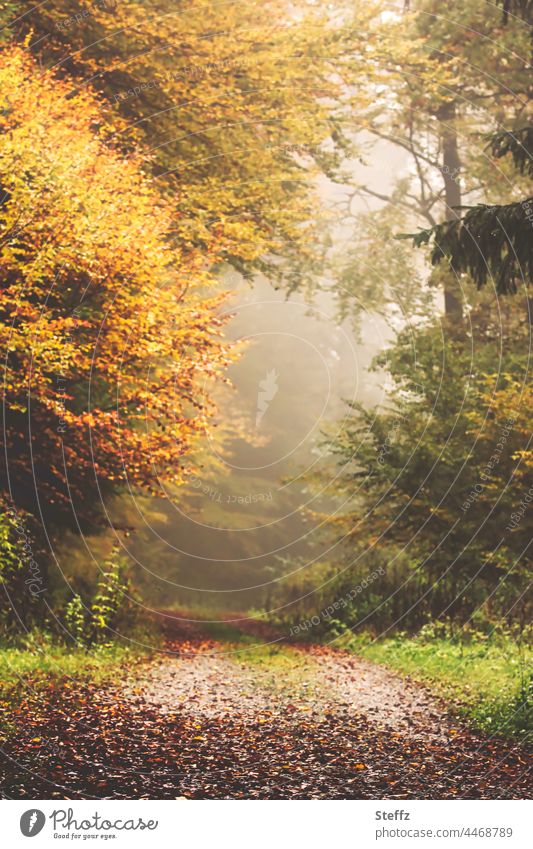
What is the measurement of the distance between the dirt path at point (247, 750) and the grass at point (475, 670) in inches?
13.0

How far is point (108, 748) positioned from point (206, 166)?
12.5 m

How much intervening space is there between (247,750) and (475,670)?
15.2 ft

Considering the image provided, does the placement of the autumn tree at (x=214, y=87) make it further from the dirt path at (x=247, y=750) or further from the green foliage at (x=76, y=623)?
the dirt path at (x=247, y=750)

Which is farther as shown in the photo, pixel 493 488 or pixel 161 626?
pixel 161 626

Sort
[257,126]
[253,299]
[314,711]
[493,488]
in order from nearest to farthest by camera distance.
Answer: [314,711] → [493,488] → [257,126] → [253,299]

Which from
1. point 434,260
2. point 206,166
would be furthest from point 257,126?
point 434,260

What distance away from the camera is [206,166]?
1727 cm

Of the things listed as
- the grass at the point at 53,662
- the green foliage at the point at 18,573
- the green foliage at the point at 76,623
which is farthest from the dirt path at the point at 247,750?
the green foliage at the point at 18,573

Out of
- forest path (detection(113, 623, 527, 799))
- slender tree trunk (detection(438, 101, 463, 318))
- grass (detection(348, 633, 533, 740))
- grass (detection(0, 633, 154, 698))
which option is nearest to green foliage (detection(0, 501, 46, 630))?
grass (detection(0, 633, 154, 698))

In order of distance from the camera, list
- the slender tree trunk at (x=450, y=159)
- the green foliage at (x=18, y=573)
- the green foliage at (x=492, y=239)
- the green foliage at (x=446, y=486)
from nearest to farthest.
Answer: the green foliage at (x=492, y=239), the green foliage at (x=18, y=573), the green foliage at (x=446, y=486), the slender tree trunk at (x=450, y=159)

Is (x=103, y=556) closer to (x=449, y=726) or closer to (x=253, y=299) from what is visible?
(x=449, y=726)

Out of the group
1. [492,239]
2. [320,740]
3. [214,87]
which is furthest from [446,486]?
[214,87]

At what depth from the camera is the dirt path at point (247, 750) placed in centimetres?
873

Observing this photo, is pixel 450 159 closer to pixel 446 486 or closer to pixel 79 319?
pixel 446 486
